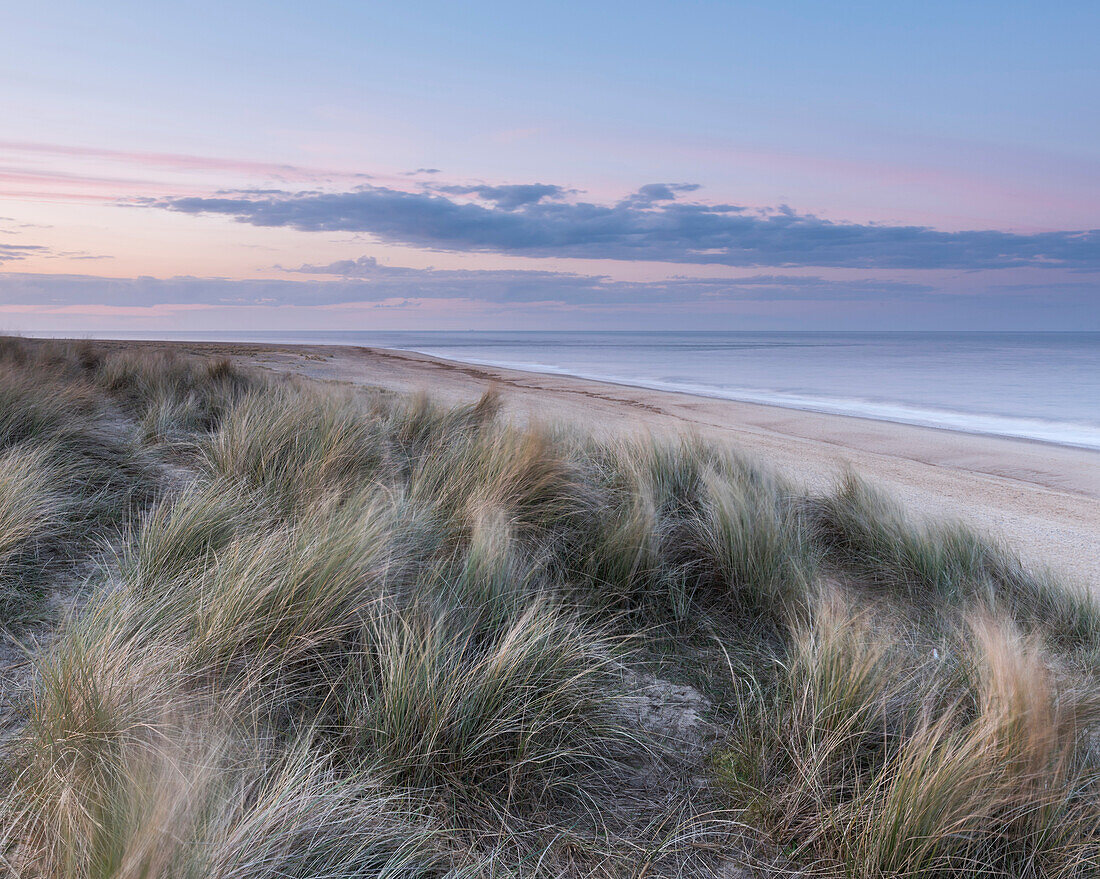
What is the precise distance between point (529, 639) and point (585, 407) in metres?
10.7

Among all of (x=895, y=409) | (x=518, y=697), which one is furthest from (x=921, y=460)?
(x=518, y=697)

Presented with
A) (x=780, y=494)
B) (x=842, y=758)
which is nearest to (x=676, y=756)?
(x=842, y=758)

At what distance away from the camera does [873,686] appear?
2104mm

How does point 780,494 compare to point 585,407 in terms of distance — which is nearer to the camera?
point 780,494

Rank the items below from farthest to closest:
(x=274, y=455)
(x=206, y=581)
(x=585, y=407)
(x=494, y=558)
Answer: (x=585, y=407)
(x=274, y=455)
(x=494, y=558)
(x=206, y=581)

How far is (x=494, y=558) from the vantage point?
2766 millimetres

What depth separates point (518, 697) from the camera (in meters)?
2.00

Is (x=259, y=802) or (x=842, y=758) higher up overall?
(x=259, y=802)

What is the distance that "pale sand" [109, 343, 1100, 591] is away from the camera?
5391 mm

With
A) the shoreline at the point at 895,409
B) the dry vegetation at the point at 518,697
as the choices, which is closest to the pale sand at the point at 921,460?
the shoreline at the point at 895,409

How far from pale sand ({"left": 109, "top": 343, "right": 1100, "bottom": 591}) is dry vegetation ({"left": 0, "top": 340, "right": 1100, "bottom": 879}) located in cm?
184

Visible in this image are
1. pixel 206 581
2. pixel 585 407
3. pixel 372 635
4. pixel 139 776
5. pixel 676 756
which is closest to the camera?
pixel 139 776

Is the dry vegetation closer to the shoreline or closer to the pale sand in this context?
the pale sand

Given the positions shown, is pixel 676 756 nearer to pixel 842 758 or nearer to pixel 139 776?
pixel 842 758
